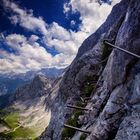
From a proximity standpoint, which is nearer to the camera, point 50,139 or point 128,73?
point 128,73

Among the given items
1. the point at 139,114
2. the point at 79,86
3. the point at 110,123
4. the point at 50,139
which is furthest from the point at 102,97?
the point at 50,139

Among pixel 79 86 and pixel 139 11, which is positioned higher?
pixel 139 11

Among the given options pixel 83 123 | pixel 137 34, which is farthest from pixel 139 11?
pixel 83 123

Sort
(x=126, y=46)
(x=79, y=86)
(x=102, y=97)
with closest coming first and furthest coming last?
(x=126, y=46) → (x=102, y=97) → (x=79, y=86)

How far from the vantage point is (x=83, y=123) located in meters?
28.2

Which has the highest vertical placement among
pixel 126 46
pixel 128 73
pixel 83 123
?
pixel 126 46

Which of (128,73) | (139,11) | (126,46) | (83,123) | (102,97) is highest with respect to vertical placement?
(139,11)

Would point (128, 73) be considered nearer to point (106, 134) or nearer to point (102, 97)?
point (106, 134)

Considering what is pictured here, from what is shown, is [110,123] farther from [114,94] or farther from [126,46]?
[126,46]

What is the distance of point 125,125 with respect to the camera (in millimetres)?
16859

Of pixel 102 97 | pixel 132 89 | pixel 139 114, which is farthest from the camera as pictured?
pixel 102 97

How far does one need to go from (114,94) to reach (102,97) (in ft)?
15.7

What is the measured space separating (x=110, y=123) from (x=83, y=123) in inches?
355

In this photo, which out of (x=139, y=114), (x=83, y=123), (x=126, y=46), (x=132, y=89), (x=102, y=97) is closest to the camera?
(x=139, y=114)
